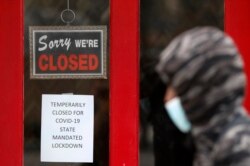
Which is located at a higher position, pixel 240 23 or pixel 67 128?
pixel 240 23

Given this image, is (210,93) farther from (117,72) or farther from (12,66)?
(12,66)

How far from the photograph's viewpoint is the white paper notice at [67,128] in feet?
11.8

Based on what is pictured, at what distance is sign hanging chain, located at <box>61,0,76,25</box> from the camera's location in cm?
360

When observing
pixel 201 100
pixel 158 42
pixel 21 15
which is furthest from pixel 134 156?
pixel 201 100

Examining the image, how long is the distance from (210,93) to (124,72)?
A: 218 centimetres

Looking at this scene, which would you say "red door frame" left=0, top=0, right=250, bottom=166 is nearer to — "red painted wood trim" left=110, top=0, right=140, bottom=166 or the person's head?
"red painted wood trim" left=110, top=0, right=140, bottom=166

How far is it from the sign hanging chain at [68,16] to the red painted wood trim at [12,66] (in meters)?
0.27

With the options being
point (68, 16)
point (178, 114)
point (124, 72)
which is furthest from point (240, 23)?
point (178, 114)

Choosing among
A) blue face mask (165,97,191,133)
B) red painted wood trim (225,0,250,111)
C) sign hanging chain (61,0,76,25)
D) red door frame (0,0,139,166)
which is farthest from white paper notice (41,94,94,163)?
blue face mask (165,97,191,133)

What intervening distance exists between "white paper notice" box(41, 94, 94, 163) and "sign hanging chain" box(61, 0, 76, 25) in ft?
1.57

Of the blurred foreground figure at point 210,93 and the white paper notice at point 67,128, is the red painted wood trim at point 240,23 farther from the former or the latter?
the blurred foreground figure at point 210,93

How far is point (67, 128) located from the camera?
11.9ft

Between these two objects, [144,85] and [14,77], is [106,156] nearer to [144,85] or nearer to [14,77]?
[144,85]

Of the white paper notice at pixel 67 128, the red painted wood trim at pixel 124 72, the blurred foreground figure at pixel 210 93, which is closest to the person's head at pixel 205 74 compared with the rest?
the blurred foreground figure at pixel 210 93
